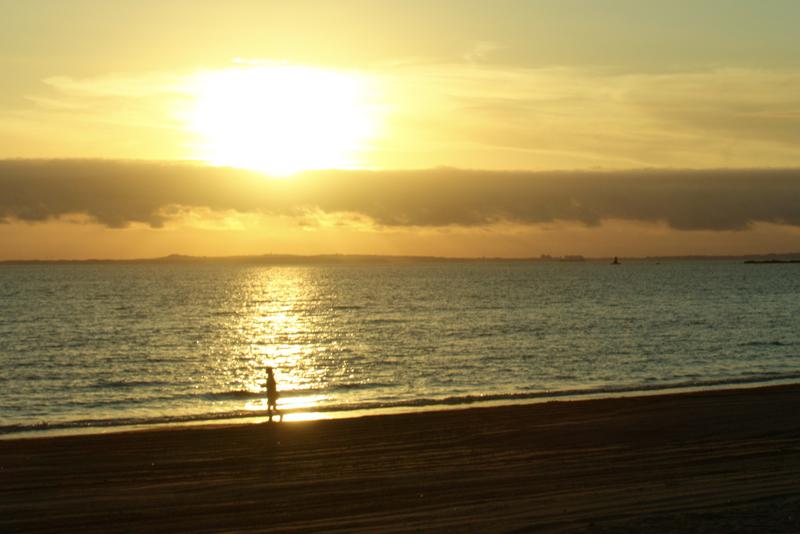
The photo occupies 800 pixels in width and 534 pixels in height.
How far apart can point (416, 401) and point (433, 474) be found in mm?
13392

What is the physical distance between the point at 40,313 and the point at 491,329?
47.9 metres

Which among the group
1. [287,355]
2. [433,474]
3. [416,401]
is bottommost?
[287,355]

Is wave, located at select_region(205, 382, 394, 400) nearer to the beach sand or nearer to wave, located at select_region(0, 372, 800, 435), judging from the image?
wave, located at select_region(0, 372, 800, 435)

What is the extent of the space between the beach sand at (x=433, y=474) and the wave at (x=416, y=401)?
3.96m

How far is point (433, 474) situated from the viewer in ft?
53.9

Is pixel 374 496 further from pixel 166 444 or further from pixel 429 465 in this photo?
pixel 166 444

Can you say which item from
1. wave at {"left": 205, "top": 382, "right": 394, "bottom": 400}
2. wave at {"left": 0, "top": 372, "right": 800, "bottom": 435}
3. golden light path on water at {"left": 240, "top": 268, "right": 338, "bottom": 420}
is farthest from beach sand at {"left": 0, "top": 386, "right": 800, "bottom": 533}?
wave at {"left": 205, "top": 382, "right": 394, "bottom": 400}

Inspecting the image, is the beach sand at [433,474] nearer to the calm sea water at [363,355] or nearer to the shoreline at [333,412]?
the shoreline at [333,412]

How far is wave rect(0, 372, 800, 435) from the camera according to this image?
2591 cm

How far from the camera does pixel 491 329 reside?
62625 millimetres

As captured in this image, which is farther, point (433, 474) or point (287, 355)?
point (287, 355)

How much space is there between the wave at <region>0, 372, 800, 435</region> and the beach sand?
396 cm

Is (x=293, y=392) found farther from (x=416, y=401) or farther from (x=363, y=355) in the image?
(x=363, y=355)

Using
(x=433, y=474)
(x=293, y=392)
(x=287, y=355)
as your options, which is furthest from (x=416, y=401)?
(x=287, y=355)
